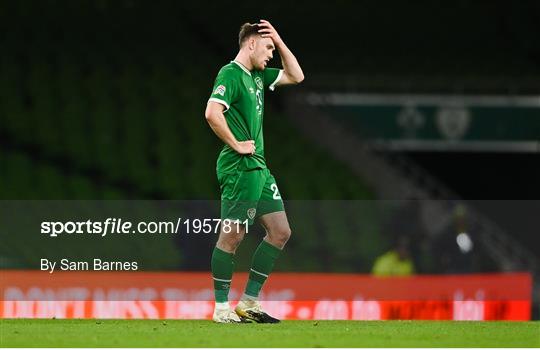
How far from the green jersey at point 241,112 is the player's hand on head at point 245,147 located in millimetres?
80

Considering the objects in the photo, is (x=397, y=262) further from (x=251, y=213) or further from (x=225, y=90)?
(x=225, y=90)

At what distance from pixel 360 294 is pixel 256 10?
11640 millimetres

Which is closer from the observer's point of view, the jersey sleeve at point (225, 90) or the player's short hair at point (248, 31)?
the jersey sleeve at point (225, 90)

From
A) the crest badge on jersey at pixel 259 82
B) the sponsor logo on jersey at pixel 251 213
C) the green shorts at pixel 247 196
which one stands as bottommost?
the sponsor logo on jersey at pixel 251 213

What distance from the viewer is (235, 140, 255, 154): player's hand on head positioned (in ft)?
29.6

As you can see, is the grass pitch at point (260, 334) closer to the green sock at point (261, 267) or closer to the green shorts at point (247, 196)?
the green sock at point (261, 267)

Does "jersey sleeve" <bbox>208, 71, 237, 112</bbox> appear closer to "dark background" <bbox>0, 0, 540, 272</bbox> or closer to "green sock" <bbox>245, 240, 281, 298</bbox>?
"green sock" <bbox>245, 240, 281, 298</bbox>

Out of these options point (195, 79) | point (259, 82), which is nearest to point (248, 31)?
point (259, 82)

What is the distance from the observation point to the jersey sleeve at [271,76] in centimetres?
947

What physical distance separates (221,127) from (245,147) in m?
0.24

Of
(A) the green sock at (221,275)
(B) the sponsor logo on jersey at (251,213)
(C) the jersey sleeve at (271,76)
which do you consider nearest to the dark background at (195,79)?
(C) the jersey sleeve at (271,76)

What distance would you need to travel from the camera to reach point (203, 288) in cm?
1269

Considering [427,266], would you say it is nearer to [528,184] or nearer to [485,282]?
[485,282]

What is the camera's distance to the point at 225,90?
29.5 feet
